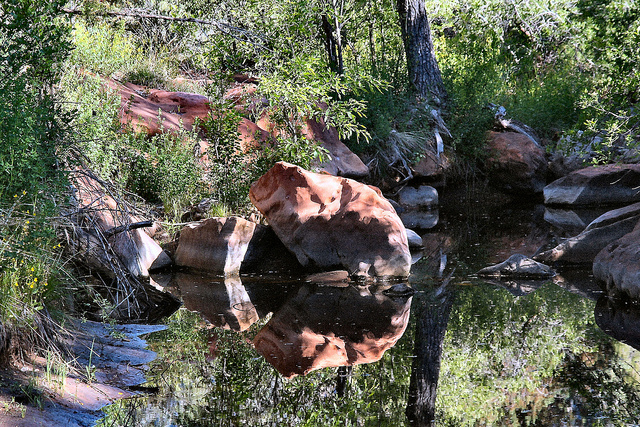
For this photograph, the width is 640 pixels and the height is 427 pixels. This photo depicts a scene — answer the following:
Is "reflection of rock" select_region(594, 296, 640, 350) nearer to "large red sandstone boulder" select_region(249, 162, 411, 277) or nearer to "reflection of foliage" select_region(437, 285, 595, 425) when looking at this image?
"reflection of foliage" select_region(437, 285, 595, 425)

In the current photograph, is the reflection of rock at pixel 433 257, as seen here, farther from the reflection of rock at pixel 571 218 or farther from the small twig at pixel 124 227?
the small twig at pixel 124 227

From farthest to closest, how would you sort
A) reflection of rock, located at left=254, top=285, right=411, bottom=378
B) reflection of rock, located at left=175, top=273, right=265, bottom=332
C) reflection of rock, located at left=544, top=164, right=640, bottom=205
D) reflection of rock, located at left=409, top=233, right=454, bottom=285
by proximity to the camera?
reflection of rock, located at left=544, top=164, right=640, bottom=205 → reflection of rock, located at left=409, top=233, right=454, bottom=285 → reflection of rock, located at left=175, top=273, right=265, bottom=332 → reflection of rock, located at left=254, top=285, right=411, bottom=378

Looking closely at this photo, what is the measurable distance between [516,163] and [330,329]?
951cm

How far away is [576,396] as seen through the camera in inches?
167

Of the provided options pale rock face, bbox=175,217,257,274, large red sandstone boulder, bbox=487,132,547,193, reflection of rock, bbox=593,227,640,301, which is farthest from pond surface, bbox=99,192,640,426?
large red sandstone boulder, bbox=487,132,547,193

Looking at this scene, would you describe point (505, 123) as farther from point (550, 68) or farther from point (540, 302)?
point (540, 302)

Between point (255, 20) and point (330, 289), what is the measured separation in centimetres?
367

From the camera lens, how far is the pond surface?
4.09 metres

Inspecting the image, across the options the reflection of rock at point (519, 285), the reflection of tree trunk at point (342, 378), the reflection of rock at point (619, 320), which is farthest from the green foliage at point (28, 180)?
the reflection of rock at point (519, 285)

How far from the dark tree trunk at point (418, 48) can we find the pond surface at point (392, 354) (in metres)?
6.52

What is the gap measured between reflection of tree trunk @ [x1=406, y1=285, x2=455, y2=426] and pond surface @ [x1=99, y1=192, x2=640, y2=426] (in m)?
0.01

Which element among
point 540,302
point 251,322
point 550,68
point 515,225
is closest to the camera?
point 251,322

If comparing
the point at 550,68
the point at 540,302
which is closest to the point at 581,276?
the point at 540,302

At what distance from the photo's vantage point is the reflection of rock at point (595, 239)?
8.32 m
